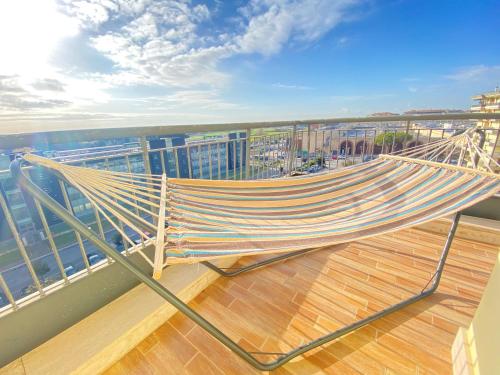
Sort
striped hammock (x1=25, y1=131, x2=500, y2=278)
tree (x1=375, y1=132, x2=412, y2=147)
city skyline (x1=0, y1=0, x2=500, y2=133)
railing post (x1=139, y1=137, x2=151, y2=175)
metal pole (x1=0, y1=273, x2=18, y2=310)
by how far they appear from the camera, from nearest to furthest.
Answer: striped hammock (x1=25, y1=131, x2=500, y2=278) → metal pole (x1=0, y1=273, x2=18, y2=310) → railing post (x1=139, y1=137, x2=151, y2=175) → city skyline (x1=0, y1=0, x2=500, y2=133) → tree (x1=375, y1=132, x2=412, y2=147)

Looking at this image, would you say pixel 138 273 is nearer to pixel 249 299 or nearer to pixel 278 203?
pixel 278 203

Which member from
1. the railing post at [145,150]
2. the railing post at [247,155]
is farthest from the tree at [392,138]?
the railing post at [145,150]

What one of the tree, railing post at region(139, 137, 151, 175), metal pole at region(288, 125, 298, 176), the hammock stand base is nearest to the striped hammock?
the hammock stand base

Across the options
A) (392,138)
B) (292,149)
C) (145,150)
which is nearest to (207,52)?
(292,149)

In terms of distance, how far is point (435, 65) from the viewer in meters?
8.83

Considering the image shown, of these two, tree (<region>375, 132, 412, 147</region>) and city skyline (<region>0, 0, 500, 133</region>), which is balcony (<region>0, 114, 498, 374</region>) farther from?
tree (<region>375, 132, 412, 147</region>)

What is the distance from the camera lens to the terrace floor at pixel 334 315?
4.32ft

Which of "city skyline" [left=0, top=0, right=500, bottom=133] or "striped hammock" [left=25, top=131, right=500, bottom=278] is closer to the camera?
"striped hammock" [left=25, top=131, right=500, bottom=278]

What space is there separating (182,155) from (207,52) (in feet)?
14.0

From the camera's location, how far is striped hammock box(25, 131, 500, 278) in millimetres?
979

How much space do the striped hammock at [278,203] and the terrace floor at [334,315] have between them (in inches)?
29.7

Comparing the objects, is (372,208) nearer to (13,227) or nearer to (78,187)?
(78,187)

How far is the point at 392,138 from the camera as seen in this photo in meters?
3.11

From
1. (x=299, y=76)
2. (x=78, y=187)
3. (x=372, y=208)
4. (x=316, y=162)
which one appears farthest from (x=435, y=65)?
(x=78, y=187)
